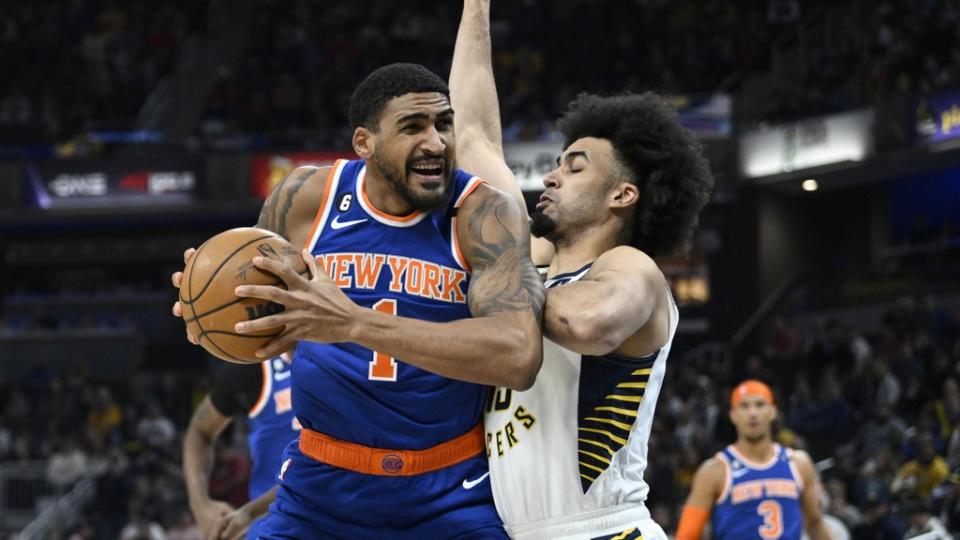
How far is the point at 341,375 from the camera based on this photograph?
429 centimetres

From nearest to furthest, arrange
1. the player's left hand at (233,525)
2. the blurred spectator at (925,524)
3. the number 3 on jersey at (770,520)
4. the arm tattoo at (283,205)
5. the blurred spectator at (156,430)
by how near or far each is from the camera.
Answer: the arm tattoo at (283,205) < the player's left hand at (233,525) < the number 3 on jersey at (770,520) < the blurred spectator at (925,524) < the blurred spectator at (156,430)

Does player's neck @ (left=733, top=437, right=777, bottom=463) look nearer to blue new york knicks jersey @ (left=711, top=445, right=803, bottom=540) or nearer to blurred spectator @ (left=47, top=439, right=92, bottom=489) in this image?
blue new york knicks jersey @ (left=711, top=445, right=803, bottom=540)

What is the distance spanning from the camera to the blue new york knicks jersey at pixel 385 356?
4262mm

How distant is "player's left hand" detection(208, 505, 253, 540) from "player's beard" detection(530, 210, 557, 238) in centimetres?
246

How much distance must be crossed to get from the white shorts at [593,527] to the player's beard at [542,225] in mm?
925

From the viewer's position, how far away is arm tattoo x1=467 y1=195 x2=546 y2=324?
404cm

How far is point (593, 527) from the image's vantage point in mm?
4188

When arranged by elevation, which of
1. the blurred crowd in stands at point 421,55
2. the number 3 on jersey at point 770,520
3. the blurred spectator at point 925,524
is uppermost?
the blurred crowd in stands at point 421,55

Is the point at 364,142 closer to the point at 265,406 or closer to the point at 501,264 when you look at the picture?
the point at 501,264

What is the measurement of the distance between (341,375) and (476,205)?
27.2 inches

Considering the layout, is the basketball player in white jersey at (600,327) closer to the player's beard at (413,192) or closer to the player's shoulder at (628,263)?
the player's shoulder at (628,263)

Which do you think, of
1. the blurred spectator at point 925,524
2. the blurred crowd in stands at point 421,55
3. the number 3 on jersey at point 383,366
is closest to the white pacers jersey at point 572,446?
the number 3 on jersey at point 383,366

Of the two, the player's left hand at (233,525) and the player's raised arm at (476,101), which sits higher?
the player's raised arm at (476,101)

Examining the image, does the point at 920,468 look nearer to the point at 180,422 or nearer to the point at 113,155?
A: the point at 180,422
